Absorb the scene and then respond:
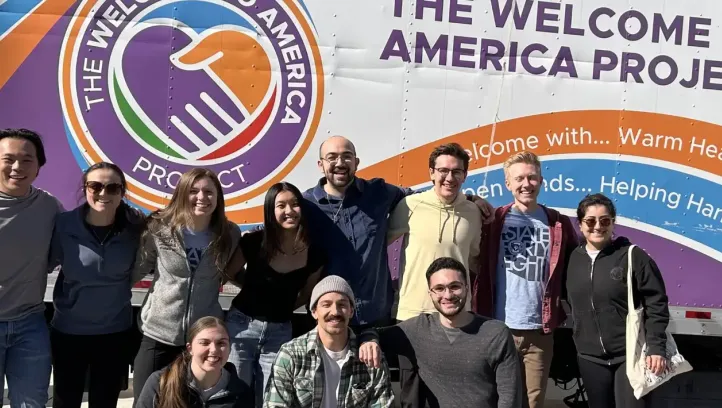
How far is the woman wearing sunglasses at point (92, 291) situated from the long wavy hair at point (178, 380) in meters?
0.44

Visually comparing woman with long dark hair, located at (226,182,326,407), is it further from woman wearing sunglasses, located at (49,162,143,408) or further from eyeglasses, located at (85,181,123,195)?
eyeglasses, located at (85,181,123,195)

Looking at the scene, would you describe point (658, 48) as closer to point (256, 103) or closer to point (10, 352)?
point (256, 103)

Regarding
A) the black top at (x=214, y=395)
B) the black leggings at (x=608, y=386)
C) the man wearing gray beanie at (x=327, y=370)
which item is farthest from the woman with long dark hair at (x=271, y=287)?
the black leggings at (x=608, y=386)

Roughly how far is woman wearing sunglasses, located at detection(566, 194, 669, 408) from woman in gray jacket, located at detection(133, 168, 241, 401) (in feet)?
5.46

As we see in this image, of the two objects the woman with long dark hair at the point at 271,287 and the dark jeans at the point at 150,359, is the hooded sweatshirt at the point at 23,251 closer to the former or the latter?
the dark jeans at the point at 150,359

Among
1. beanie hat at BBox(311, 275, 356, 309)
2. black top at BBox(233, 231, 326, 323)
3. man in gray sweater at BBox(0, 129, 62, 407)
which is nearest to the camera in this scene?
beanie hat at BBox(311, 275, 356, 309)

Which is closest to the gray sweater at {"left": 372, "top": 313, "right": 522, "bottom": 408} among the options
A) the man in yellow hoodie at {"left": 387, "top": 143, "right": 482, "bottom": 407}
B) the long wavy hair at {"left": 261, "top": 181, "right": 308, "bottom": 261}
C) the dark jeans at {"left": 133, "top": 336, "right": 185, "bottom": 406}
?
the man in yellow hoodie at {"left": 387, "top": 143, "right": 482, "bottom": 407}

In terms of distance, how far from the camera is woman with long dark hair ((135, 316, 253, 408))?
9.04ft

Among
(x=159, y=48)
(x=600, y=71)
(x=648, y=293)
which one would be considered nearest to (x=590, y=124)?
(x=600, y=71)

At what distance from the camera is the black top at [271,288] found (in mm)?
3053

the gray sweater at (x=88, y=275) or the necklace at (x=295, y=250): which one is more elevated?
Answer: the necklace at (x=295, y=250)

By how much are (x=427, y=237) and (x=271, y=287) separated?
0.76 metres

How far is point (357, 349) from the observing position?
2.84m

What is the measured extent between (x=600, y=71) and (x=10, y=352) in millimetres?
3324
